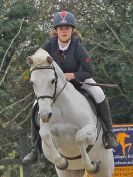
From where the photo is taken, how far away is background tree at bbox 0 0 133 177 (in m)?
13.1

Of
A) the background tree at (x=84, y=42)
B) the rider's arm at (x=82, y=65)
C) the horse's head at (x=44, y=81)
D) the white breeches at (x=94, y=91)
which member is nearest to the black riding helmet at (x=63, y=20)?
the rider's arm at (x=82, y=65)

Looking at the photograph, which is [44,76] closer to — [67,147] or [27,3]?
[67,147]

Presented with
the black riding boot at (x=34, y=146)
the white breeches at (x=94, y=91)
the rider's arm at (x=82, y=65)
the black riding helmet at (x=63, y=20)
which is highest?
the black riding helmet at (x=63, y=20)

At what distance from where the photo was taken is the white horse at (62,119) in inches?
250

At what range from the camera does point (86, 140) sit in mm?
6859

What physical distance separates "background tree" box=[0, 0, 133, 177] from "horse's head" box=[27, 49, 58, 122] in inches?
250

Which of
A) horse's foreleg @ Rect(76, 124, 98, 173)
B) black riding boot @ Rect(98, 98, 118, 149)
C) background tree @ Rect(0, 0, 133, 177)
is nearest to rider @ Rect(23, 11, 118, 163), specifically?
black riding boot @ Rect(98, 98, 118, 149)

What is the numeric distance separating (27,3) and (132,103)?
366cm

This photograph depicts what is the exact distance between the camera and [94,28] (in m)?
13.6

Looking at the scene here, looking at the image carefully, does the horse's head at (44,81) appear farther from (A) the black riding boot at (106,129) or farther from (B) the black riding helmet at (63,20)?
(A) the black riding boot at (106,129)

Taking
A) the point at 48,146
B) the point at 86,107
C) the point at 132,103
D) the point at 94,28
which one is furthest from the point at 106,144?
the point at 94,28

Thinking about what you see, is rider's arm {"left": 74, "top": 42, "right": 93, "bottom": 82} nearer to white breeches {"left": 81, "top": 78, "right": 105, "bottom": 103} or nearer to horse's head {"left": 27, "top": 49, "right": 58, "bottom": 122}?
white breeches {"left": 81, "top": 78, "right": 105, "bottom": 103}

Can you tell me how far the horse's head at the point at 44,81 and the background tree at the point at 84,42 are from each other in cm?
636

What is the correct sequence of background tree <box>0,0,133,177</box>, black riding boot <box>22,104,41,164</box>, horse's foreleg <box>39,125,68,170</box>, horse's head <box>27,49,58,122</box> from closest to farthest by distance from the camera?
horse's head <box>27,49,58,122</box>, horse's foreleg <box>39,125,68,170</box>, black riding boot <box>22,104,41,164</box>, background tree <box>0,0,133,177</box>
